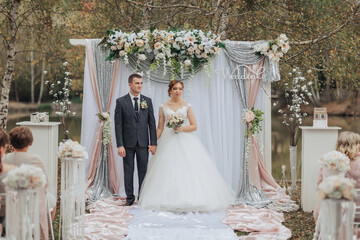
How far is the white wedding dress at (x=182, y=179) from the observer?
579 cm

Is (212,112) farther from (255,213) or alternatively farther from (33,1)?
(33,1)

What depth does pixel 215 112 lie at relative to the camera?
702 cm

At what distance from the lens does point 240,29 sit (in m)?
10.5

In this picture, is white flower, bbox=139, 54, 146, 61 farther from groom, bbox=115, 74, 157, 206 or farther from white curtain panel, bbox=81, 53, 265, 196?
groom, bbox=115, 74, 157, 206

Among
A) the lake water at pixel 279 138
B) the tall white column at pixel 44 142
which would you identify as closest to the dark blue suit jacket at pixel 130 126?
the tall white column at pixel 44 142

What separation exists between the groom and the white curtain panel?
670 mm

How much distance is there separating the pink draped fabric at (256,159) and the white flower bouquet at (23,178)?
13.5 feet

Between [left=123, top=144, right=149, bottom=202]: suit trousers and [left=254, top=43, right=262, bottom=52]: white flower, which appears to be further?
[left=254, top=43, right=262, bottom=52]: white flower

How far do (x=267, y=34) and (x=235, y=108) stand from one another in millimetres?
4175

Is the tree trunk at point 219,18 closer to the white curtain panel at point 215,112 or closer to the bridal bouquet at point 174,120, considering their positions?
the white curtain panel at point 215,112

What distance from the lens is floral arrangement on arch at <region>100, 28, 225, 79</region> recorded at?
6676 mm

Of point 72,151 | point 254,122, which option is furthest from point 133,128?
point 72,151

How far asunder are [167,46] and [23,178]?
3879mm

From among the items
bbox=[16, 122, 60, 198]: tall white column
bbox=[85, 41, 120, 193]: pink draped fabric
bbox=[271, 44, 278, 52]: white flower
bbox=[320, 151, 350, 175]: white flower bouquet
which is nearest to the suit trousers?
bbox=[85, 41, 120, 193]: pink draped fabric
